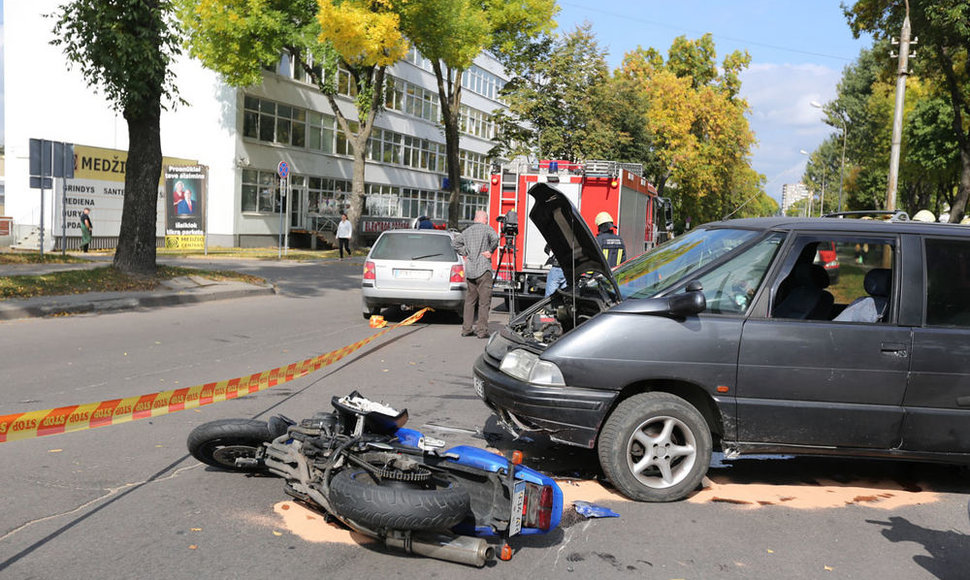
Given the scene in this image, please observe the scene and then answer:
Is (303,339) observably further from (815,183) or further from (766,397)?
(815,183)

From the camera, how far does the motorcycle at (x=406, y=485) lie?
11.8 feet

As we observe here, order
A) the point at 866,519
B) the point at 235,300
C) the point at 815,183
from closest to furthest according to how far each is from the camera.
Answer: the point at 866,519
the point at 235,300
the point at 815,183

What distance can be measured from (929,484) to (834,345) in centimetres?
154

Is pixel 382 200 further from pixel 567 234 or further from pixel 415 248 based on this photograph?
pixel 567 234

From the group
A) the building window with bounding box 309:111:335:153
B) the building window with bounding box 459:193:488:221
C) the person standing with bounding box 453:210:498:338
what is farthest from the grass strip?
the building window with bounding box 459:193:488:221

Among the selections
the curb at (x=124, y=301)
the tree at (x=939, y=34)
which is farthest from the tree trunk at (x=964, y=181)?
the curb at (x=124, y=301)

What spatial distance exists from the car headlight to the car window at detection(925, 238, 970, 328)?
239 cm

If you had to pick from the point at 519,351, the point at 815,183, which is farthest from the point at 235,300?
the point at 815,183

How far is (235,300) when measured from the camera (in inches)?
632

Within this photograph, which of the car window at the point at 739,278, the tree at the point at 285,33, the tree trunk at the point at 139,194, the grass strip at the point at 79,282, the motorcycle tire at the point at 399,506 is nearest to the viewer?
the motorcycle tire at the point at 399,506

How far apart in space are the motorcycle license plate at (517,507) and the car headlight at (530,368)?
104 cm

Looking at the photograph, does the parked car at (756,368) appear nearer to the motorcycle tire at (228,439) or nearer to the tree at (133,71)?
the motorcycle tire at (228,439)

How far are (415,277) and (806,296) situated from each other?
27.4 feet

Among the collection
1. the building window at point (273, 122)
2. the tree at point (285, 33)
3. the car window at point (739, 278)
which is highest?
the tree at point (285, 33)
